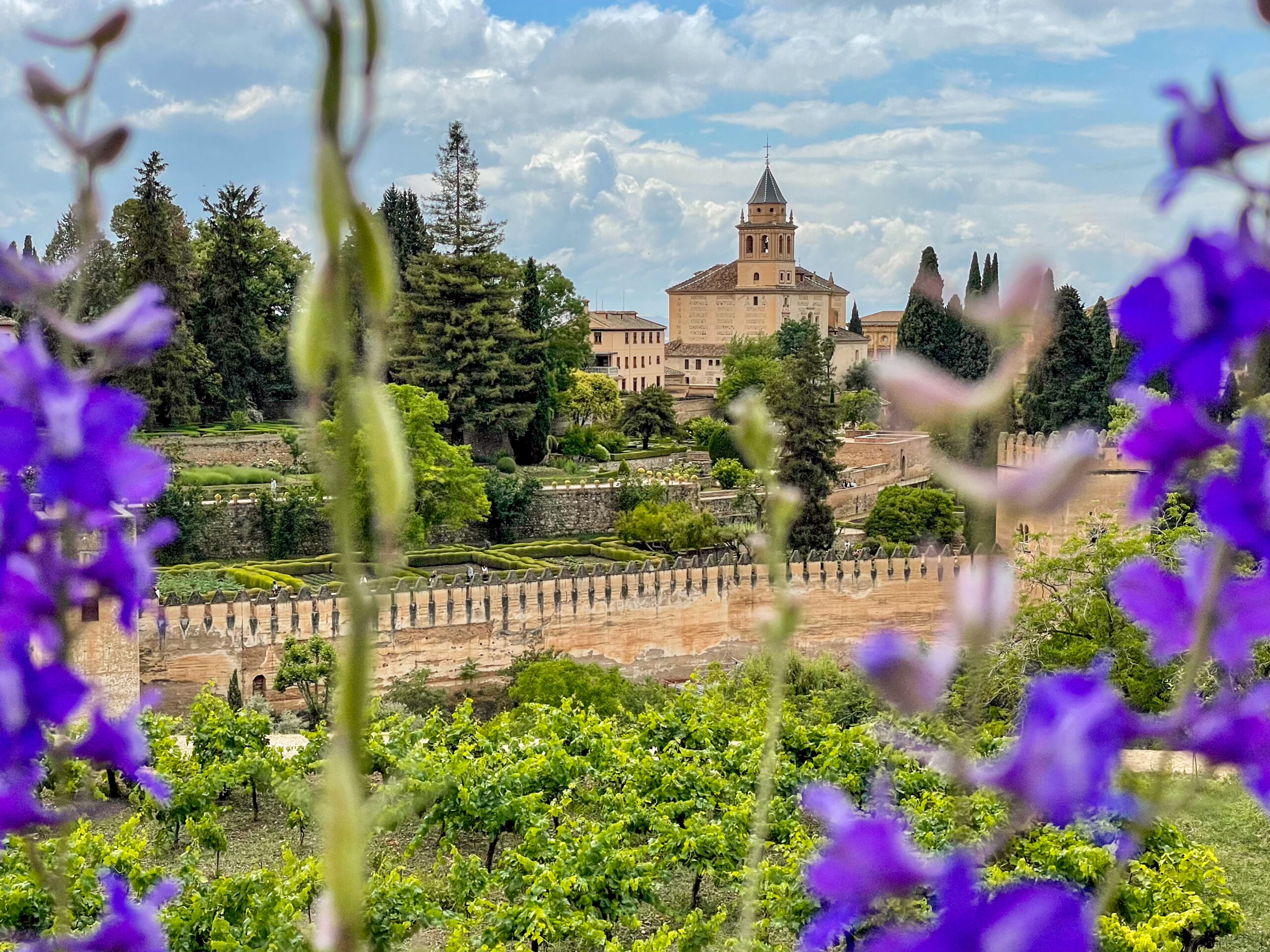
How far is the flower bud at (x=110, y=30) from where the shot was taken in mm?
1019

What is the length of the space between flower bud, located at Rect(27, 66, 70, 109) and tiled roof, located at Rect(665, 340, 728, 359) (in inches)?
3339

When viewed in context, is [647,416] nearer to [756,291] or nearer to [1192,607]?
[756,291]

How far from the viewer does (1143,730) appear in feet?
2.80

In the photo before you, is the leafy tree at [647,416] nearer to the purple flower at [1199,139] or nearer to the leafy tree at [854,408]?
the leafy tree at [854,408]

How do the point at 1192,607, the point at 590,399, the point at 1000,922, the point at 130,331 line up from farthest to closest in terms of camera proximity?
the point at 590,399 → the point at 130,331 → the point at 1192,607 → the point at 1000,922

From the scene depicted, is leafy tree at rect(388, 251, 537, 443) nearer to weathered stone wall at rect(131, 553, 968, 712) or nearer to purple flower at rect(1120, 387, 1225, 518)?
weathered stone wall at rect(131, 553, 968, 712)

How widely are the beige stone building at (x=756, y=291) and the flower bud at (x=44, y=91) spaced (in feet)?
292

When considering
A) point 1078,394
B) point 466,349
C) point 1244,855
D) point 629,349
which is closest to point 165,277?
point 466,349

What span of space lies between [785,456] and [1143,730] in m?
33.5

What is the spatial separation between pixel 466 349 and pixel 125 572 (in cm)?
4212

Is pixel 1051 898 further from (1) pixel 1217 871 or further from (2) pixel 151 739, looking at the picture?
(2) pixel 151 739

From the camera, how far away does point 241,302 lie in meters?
46.5

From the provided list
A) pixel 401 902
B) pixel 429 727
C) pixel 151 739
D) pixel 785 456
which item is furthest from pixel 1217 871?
pixel 785 456

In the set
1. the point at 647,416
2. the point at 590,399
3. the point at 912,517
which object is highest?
the point at 590,399
